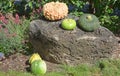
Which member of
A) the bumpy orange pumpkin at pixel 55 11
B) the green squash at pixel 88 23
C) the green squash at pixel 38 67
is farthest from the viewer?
the bumpy orange pumpkin at pixel 55 11

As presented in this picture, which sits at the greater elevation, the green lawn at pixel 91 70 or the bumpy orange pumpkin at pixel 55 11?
the bumpy orange pumpkin at pixel 55 11

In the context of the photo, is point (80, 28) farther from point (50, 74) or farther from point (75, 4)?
point (75, 4)

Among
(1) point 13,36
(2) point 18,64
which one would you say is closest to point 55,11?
(1) point 13,36

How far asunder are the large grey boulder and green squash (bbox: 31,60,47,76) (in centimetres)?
41

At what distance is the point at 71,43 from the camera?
655 centimetres

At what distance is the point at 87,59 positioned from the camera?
679 centimetres

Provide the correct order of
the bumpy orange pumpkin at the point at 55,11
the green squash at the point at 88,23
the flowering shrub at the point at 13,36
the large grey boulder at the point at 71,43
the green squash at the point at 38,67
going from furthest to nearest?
the flowering shrub at the point at 13,36, the bumpy orange pumpkin at the point at 55,11, the green squash at the point at 88,23, the large grey boulder at the point at 71,43, the green squash at the point at 38,67

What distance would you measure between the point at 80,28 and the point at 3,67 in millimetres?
1633

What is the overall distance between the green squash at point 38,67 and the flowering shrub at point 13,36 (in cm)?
101

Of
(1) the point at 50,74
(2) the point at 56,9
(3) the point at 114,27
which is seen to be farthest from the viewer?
(3) the point at 114,27

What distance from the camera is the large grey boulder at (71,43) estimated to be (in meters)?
6.56

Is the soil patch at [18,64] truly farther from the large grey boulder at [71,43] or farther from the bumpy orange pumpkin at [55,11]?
the bumpy orange pumpkin at [55,11]

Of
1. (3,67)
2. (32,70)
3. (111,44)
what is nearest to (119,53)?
(111,44)

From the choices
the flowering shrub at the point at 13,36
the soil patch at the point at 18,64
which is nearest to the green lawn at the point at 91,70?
the soil patch at the point at 18,64
